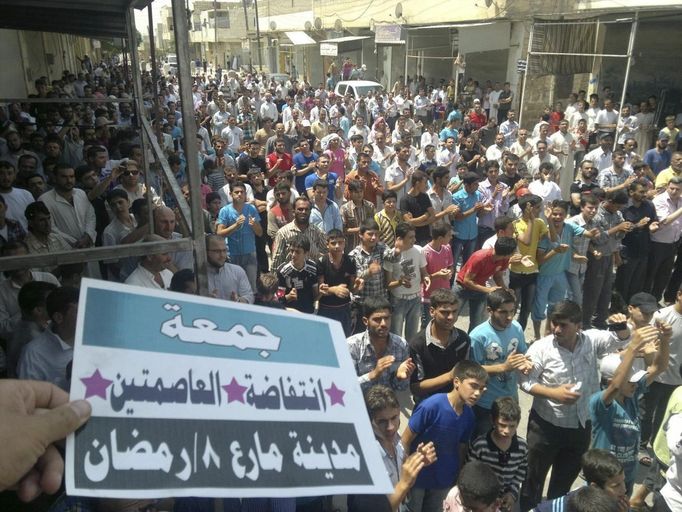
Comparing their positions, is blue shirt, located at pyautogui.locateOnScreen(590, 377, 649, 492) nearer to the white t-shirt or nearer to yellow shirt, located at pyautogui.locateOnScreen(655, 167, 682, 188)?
the white t-shirt

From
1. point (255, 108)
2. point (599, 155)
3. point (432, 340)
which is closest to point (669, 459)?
point (432, 340)

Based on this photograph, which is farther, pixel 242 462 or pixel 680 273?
pixel 680 273

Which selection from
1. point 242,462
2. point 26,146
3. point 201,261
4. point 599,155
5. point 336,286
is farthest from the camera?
point 599,155

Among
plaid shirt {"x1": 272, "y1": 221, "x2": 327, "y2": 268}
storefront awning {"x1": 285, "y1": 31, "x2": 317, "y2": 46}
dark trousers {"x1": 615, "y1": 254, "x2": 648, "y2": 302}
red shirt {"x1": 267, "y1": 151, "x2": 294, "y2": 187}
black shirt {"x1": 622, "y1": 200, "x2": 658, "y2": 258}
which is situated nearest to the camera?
plaid shirt {"x1": 272, "y1": 221, "x2": 327, "y2": 268}

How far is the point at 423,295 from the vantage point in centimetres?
530

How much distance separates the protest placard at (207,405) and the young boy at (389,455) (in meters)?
1.27

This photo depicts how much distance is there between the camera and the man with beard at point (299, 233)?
5.24 m

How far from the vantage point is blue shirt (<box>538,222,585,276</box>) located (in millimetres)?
5465

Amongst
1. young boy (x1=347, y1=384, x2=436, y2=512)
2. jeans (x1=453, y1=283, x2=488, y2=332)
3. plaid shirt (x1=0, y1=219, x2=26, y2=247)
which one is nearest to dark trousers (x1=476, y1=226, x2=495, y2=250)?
jeans (x1=453, y1=283, x2=488, y2=332)

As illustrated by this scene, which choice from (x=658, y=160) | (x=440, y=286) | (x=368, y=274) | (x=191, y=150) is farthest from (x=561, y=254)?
(x=658, y=160)

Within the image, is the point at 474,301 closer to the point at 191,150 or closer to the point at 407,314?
the point at 407,314

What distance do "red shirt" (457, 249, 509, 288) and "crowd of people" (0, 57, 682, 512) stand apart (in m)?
0.02

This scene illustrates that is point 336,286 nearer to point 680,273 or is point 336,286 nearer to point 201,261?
point 201,261

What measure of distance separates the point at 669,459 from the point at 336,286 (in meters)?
2.61
